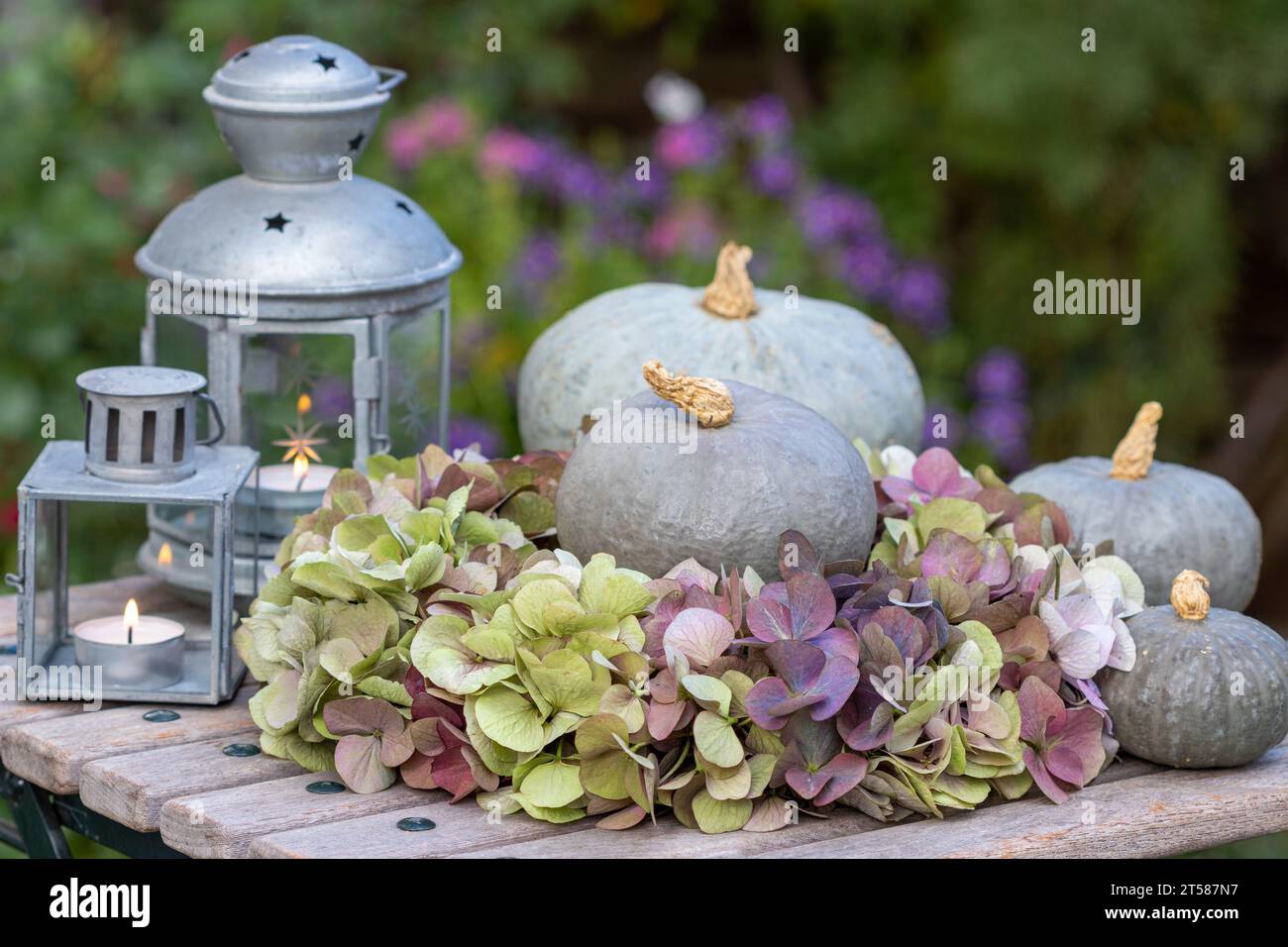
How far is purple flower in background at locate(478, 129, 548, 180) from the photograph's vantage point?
11.5ft

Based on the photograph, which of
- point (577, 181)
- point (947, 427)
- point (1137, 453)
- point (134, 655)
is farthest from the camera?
point (577, 181)

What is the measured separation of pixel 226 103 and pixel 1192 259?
249 cm

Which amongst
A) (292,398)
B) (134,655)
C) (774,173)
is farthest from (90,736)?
(774,173)

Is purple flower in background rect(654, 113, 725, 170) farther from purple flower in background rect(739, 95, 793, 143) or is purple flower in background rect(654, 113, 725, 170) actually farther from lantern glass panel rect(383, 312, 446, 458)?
lantern glass panel rect(383, 312, 446, 458)

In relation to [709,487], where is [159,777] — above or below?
below

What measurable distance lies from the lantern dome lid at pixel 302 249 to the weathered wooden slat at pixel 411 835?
67cm

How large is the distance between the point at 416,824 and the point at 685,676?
0.91 ft

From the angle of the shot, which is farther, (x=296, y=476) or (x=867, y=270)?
(x=867, y=270)

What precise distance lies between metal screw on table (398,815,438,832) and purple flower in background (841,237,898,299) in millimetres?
2098

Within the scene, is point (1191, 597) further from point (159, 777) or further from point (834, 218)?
point (834, 218)

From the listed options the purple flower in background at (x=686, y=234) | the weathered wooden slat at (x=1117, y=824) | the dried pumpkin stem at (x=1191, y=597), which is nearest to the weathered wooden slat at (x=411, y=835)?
the weathered wooden slat at (x=1117, y=824)

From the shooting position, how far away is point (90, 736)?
173 cm

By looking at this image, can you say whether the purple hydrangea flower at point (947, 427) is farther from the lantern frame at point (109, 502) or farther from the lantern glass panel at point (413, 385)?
the lantern frame at point (109, 502)
